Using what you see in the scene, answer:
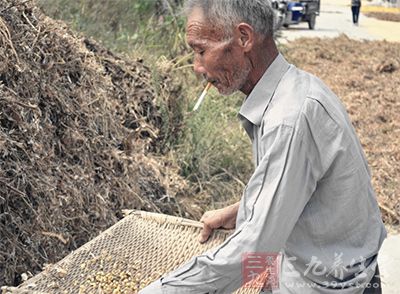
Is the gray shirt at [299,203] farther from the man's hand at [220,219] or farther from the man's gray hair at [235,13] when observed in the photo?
the man's hand at [220,219]

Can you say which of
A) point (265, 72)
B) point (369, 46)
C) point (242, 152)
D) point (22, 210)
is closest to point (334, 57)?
point (369, 46)

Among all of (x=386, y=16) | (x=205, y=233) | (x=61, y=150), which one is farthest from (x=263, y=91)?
(x=386, y=16)

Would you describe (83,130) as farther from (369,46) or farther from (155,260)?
(369,46)

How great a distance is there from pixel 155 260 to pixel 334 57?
11257 mm

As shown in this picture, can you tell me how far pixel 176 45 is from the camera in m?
7.53

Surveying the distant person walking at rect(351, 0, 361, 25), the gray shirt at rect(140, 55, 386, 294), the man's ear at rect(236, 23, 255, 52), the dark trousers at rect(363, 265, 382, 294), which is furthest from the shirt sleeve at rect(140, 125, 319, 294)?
the distant person walking at rect(351, 0, 361, 25)

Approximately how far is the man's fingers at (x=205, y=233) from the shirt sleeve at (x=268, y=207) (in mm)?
980

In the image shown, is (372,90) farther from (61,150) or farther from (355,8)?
(355,8)

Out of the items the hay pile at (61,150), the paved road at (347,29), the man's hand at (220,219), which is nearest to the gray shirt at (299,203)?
the man's hand at (220,219)

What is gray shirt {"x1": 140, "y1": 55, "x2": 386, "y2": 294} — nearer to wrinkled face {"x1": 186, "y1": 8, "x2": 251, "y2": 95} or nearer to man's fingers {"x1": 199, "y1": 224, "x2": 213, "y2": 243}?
wrinkled face {"x1": 186, "y1": 8, "x2": 251, "y2": 95}

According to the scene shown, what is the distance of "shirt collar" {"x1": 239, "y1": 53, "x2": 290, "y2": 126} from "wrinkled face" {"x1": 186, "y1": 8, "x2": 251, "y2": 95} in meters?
0.05

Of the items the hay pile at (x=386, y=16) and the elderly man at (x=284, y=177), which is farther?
the hay pile at (x=386, y=16)

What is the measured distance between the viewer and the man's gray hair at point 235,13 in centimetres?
192

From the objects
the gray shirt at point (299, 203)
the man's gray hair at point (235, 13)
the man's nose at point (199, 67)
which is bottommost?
the gray shirt at point (299, 203)
